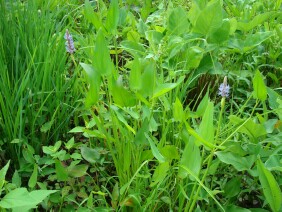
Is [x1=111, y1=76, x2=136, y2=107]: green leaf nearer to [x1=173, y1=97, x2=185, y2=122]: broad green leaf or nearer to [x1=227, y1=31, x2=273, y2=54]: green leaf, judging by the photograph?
[x1=173, y1=97, x2=185, y2=122]: broad green leaf

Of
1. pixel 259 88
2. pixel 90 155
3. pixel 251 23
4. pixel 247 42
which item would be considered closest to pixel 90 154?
pixel 90 155

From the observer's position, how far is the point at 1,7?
154 cm

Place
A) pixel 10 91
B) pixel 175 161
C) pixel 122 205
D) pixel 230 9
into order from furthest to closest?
1. pixel 230 9
2. pixel 10 91
3. pixel 175 161
4. pixel 122 205

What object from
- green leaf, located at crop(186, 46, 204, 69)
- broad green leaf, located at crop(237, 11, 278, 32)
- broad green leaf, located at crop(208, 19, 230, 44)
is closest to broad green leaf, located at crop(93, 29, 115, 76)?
green leaf, located at crop(186, 46, 204, 69)

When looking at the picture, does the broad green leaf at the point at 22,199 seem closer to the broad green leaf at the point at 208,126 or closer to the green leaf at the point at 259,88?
the broad green leaf at the point at 208,126

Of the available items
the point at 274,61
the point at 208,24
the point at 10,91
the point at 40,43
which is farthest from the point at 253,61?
the point at 10,91

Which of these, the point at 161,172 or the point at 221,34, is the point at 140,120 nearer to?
the point at 161,172

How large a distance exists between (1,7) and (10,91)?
0.35 m

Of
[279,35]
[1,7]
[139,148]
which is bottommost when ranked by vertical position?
[139,148]

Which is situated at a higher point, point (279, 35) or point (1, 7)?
point (1, 7)

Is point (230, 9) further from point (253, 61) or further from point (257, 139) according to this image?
point (257, 139)

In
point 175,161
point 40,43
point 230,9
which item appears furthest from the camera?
point 230,9

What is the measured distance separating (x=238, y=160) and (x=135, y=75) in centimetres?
32

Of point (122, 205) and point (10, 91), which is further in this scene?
point (10, 91)
